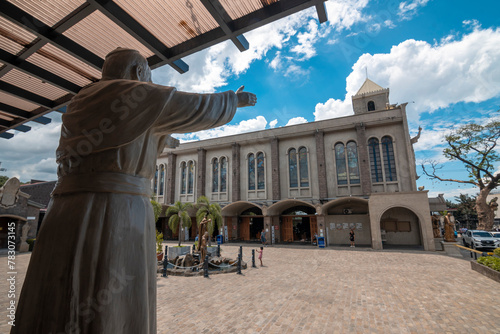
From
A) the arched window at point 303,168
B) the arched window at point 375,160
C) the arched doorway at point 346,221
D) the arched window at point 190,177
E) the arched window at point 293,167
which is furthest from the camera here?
the arched window at point 190,177

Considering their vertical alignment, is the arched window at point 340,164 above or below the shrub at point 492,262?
above

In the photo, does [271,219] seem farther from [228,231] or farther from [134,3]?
[134,3]

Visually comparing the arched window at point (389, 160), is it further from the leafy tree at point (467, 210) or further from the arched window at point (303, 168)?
the leafy tree at point (467, 210)

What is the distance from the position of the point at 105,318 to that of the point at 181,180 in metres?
29.7

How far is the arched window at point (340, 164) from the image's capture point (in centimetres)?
2243

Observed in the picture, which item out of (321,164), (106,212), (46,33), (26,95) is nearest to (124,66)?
(106,212)

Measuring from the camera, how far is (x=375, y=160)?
21.6m

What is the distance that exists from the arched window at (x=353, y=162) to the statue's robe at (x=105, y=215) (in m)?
22.3

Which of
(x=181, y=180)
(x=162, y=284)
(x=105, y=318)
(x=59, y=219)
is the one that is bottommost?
(x=162, y=284)

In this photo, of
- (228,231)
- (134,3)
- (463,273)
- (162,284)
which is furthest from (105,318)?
(228,231)

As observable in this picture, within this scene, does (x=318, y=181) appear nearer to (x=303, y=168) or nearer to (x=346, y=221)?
(x=303, y=168)

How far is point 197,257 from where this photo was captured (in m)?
13.5

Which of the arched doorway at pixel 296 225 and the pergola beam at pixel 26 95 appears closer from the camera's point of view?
the pergola beam at pixel 26 95

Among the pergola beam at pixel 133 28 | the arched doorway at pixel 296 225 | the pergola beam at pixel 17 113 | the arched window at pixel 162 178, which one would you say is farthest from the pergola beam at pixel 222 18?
the arched window at pixel 162 178
